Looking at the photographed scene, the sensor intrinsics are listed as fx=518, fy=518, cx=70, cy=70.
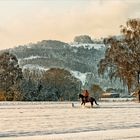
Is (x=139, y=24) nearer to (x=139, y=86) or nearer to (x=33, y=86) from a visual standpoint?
(x=139, y=86)

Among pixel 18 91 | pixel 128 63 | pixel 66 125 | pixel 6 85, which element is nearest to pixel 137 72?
pixel 128 63

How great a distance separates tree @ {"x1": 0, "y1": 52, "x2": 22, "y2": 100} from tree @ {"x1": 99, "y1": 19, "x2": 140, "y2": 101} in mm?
14591

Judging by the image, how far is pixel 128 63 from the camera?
54219 millimetres

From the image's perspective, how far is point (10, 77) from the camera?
75312 millimetres

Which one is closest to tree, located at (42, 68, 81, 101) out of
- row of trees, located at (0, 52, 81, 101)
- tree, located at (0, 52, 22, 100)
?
row of trees, located at (0, 52, 81, 101)

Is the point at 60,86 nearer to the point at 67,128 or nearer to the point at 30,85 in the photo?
the point at 30,85

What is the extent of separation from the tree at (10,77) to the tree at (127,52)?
47.9 ft

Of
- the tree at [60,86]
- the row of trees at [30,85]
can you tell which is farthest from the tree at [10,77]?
the tree at [60,86]

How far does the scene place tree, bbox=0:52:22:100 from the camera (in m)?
64.5

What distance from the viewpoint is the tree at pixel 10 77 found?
212 feet

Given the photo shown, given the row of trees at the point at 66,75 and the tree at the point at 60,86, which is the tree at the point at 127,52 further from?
the tree at the point at 60,86

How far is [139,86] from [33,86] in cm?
1684

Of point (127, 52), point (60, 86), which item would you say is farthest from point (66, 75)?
point (127, 52)

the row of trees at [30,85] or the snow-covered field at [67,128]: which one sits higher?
the row of trees at [30,85]
